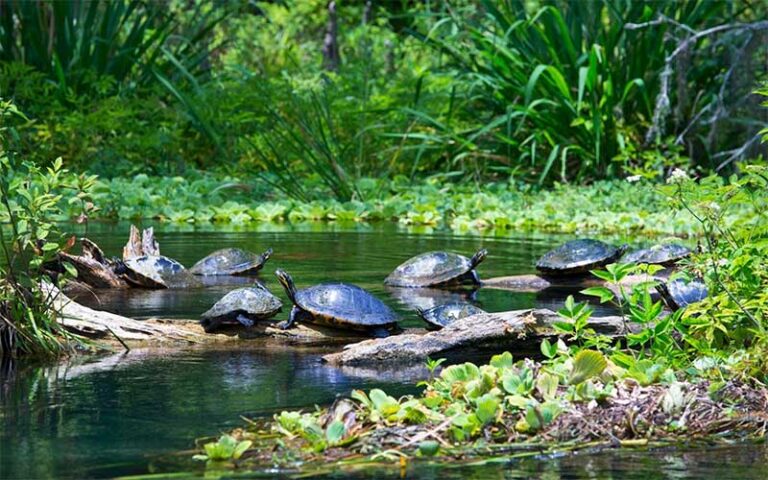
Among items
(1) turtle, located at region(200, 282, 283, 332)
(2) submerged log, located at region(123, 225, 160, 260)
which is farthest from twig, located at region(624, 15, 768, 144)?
(1) turtle, located at region(200, 282, 283, 332)

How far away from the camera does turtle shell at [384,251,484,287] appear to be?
7426 mm

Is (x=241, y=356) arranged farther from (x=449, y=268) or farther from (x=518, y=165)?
(x=518, y=165)

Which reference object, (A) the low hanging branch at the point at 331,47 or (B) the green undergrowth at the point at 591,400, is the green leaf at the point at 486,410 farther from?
(A) the low hanging branch at the point at 331,47

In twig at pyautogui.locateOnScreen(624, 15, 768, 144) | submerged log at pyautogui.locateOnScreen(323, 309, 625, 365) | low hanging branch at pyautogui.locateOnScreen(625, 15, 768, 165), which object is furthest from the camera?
low hanging branch at pyautogui.locateOnScreen(625, 15, 768, 165)

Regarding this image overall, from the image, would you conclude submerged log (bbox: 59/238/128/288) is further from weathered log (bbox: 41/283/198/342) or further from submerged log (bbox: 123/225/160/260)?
weathered log (bbox: 41/283/198/342)

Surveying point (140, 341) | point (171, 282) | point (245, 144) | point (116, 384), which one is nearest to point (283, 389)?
point (116, 384)

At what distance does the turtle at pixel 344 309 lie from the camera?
5.48 meters

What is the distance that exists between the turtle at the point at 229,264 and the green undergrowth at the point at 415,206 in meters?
3.68

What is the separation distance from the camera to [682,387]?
391 centimetres

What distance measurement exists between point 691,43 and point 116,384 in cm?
910

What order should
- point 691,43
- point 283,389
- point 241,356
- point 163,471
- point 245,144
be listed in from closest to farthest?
point 163,471 → point 283,389 → point 241,356 → point 691,43 → point 245,144

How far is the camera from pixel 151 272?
23.4 feet

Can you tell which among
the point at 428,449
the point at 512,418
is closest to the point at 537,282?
the point at 512,418

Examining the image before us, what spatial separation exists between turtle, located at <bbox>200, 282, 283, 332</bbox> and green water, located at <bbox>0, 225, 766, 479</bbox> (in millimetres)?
141
